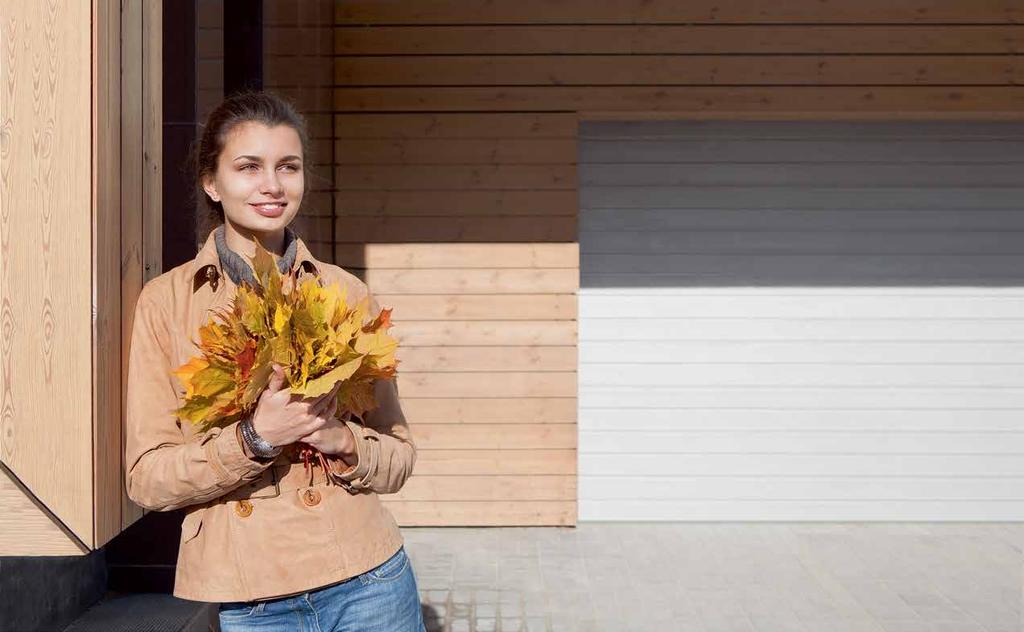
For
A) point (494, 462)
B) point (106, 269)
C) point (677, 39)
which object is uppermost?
point (677, 39)

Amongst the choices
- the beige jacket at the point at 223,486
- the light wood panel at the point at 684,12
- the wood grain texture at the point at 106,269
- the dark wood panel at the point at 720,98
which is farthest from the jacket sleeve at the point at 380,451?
the light wood panel at the point at 684,12

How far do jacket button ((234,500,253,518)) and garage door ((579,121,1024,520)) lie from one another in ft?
17.0

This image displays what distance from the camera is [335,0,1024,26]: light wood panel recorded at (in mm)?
6633

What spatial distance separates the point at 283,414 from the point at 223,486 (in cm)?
17

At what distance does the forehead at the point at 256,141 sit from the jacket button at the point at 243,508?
65 centimetres

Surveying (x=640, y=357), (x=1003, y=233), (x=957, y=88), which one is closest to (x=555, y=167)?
(x=640, y=357)

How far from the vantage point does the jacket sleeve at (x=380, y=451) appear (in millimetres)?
1966

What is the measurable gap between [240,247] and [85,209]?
0.29 meters

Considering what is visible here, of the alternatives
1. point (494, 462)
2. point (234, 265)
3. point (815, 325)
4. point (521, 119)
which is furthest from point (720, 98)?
point (234, 265)

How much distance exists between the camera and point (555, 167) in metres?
6.75

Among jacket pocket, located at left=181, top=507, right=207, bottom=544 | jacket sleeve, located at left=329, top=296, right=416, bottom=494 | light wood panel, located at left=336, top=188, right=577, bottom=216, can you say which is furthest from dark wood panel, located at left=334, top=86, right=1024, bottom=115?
jacket pocket, located at left=181, top=507, right=207, bottom=544

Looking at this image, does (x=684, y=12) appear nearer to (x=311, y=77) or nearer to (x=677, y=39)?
(x=677, y=39)

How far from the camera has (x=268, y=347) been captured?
5.62ft

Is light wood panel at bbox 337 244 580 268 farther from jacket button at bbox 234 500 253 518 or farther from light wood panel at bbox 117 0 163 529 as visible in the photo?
jacket button at bbox 234 500 253 518
